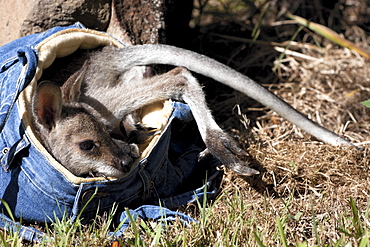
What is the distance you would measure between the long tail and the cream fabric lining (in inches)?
10.8

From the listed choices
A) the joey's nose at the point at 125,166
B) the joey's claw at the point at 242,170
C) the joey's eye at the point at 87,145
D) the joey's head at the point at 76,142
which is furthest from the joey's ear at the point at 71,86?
the joey's claw at the point at 242,170

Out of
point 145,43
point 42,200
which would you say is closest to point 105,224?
point 42,200

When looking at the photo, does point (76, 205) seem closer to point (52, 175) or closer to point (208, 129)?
point (52, 175)

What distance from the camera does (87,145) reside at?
2713mm

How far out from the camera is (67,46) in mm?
3133

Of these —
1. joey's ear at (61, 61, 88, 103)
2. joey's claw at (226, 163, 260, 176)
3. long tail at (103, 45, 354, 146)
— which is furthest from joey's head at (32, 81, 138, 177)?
long tail at (103, 45, 354, 146)

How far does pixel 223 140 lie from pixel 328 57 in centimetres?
231

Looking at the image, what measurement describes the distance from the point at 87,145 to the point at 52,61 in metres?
0.70

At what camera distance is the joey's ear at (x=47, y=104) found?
2557 millimetres

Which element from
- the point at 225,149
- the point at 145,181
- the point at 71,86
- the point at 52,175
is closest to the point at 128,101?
the point at 71,86

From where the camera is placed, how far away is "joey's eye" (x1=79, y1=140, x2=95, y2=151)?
2707 mm

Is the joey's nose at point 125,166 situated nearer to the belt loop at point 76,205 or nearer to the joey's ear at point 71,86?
the belt loop at point 76,205

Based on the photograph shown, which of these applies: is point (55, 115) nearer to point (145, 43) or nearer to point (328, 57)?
point (145, 43)

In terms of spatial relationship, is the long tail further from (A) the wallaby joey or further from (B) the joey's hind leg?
(B) the joey's hind leg
